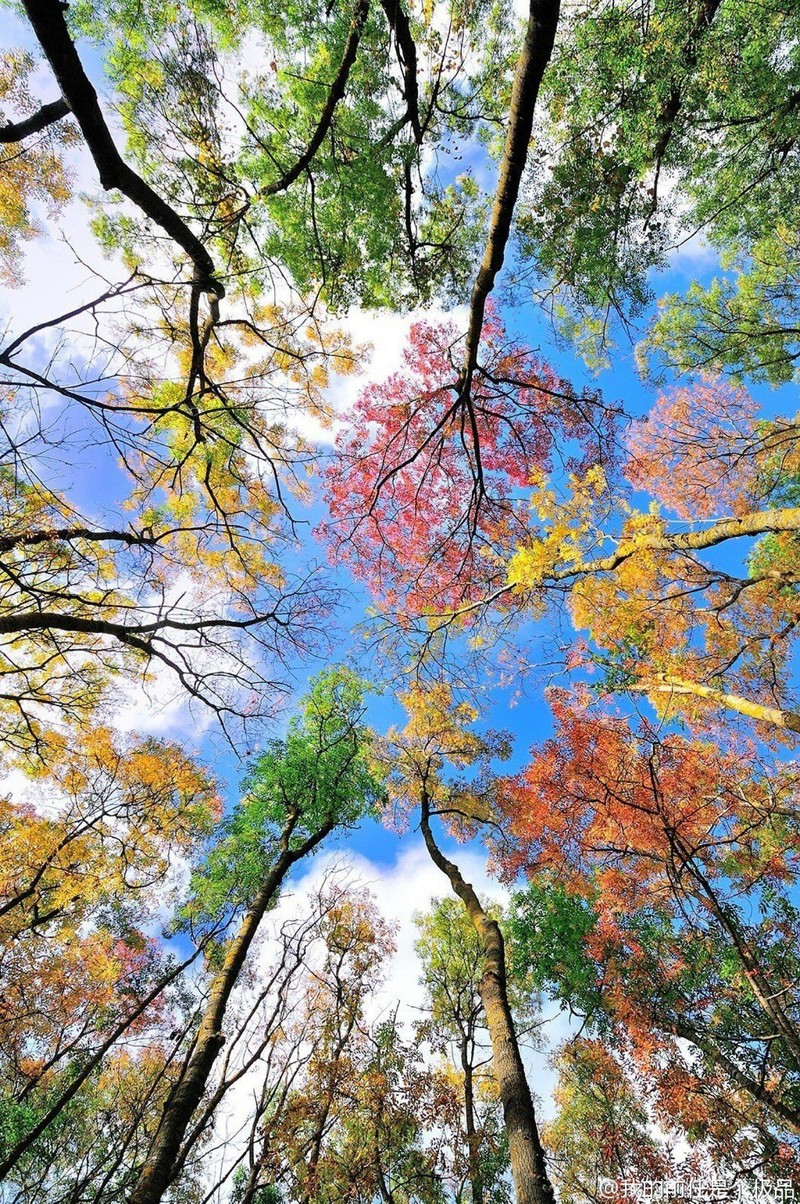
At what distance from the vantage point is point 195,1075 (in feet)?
14.8

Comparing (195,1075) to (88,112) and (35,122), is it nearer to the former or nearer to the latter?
(88,112)

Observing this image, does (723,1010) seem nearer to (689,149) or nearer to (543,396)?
(543,396)

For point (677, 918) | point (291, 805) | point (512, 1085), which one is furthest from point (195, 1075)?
point (677, 918)

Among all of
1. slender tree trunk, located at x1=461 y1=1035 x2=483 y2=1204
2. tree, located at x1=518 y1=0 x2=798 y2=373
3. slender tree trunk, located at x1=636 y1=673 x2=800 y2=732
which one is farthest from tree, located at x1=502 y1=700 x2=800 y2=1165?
tree, located at x1=518 y1=0 x2=798 y2=373

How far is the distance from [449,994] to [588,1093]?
354cm

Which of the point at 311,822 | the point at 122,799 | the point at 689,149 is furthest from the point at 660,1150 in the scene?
the point at 689,149

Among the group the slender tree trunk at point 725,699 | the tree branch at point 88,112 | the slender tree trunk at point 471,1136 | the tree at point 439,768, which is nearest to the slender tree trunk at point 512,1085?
the tree at point 439,768

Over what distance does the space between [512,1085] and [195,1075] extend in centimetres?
291

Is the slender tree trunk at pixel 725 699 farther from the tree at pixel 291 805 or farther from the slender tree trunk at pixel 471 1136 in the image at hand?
the slender tree trunk at pixel 471 1136

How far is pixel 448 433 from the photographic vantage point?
8.12m

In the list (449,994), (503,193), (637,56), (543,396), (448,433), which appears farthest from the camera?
(449,994)

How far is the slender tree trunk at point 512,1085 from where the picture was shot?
3.70m

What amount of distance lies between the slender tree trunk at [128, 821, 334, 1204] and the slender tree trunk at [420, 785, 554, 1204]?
2649mm

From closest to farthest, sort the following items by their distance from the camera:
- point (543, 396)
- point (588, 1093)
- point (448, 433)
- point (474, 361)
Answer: point (474, 361) < point (543, 396) < point (448, 433) < point (588, 1093)
